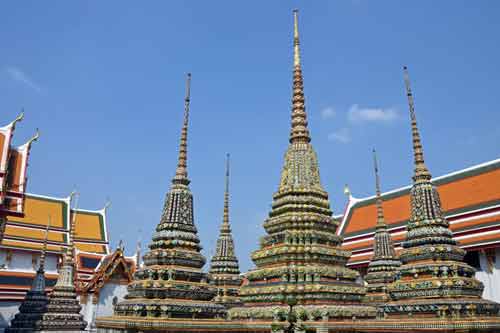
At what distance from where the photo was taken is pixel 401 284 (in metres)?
11.4

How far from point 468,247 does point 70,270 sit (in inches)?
763

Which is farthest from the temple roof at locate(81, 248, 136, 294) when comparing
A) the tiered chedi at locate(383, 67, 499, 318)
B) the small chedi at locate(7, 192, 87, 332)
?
the tiered chedi at locate(383, 67, 499, 318)

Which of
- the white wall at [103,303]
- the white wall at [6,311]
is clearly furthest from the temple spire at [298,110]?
the white wall at [6,311]

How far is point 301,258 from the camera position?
11867 millimetres

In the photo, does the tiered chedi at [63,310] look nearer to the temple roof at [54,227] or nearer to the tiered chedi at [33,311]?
the tiered chedi at [33,311]

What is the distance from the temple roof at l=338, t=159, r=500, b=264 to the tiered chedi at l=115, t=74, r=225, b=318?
Result: 14115 millimetres

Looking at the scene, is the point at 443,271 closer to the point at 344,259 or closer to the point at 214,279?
the point at 344,259

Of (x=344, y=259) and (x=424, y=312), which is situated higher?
(x=344, y=259)

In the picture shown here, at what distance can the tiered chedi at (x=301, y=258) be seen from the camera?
11242 mm

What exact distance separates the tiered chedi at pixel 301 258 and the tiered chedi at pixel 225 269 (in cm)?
537

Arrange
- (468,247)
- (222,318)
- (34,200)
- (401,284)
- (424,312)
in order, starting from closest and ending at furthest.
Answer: (424,312) → (401,284) → (222,318) → (468,247) → (34,200)

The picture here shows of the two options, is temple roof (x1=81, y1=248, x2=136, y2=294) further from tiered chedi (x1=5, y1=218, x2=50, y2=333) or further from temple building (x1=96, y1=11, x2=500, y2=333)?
temple building (x1=96, y1=11, x2=500, y2=333)

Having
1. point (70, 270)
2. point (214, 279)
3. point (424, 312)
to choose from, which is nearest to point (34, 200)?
point (70, 270)

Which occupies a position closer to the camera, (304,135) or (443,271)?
(443,271)
